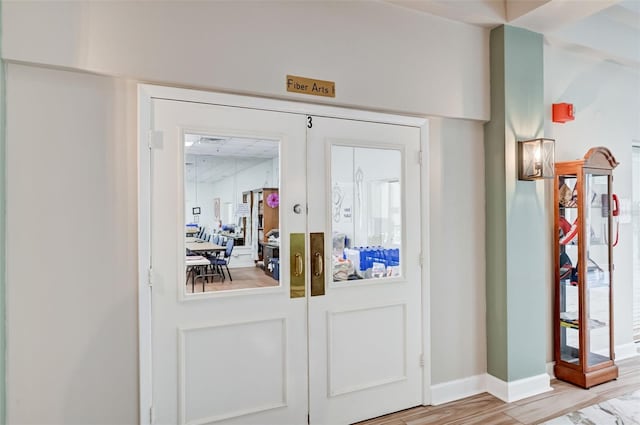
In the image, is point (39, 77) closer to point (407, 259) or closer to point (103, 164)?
point (103, 164)

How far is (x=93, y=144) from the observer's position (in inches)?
82.1

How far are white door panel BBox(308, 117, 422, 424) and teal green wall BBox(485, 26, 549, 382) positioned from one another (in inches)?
26.6

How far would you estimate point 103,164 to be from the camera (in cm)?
211

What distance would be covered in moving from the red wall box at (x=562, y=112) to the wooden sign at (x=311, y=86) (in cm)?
215

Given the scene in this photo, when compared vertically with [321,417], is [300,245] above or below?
above

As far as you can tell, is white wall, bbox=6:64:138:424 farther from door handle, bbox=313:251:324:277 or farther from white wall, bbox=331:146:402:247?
white wall, bbox=331:146:402:247


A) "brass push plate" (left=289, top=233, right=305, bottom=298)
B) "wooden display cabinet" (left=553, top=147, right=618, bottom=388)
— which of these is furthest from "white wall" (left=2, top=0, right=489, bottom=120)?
"wooden display cabinet" (left=553, top=147, right=618, bottom=388)

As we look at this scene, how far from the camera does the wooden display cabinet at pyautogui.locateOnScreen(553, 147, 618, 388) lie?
3279 millimetres

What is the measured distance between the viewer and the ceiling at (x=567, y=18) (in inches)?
110

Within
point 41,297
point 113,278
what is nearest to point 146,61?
point 113,278

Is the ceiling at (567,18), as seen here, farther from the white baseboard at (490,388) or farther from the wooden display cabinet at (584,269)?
the white baseboard at (490,388)

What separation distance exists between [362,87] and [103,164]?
1637 millimetres

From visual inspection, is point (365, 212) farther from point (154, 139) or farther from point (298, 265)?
point (154, 139)

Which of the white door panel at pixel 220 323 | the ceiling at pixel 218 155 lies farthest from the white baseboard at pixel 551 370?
the ceiling at pixel 218 155
